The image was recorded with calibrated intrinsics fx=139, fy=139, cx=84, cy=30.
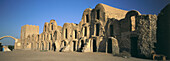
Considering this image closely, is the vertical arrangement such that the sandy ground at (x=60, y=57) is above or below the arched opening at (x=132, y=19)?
below

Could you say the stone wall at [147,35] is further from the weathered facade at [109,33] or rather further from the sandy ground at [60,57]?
the sandy ground at [60,57]

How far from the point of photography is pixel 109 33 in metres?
17.4

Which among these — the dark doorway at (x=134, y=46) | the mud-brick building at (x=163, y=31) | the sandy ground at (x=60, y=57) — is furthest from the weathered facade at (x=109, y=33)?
the sandy ground at (x=60, y=57)

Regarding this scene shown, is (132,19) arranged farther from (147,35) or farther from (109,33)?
(109,33)

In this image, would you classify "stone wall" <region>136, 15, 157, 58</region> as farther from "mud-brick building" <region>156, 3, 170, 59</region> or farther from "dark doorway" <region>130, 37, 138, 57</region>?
"dark doorway" <region>130, 37, 138, 57</region>

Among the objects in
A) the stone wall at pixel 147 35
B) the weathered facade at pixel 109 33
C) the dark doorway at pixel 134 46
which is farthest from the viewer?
the dark doorway at pixel 134 46

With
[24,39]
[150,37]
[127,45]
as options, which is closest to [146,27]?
[150,37]

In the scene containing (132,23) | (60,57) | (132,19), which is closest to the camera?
(60,57)

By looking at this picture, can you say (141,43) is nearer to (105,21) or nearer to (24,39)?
(105,21)

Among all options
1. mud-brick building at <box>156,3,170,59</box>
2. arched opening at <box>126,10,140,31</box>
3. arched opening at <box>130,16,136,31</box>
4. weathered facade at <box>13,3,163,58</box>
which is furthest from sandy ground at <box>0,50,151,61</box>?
arched opening at <box>126,10,140,31</box>

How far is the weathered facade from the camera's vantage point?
12.0 m

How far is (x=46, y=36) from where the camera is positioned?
31.4m

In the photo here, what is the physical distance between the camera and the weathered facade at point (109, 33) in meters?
12.0

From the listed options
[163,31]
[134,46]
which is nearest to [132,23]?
[134,46]
